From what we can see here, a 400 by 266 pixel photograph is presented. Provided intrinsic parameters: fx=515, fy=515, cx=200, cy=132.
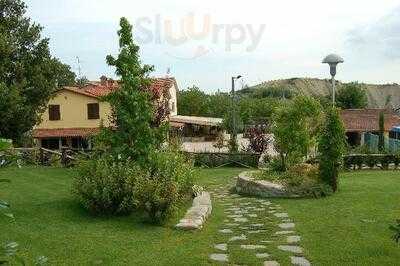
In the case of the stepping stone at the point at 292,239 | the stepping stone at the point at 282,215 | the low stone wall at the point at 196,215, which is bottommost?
the stepping stone at the point at 282,215

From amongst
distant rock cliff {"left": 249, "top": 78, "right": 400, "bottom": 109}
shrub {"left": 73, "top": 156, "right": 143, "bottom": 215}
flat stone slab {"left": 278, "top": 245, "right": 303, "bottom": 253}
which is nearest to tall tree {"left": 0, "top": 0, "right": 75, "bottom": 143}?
shrub {"left": 73, "top": 156, "right": 143, "bottom": 215}

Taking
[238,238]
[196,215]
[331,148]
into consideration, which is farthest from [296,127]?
[238,238]

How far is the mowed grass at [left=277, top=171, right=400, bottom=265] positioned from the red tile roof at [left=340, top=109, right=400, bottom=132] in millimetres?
24292

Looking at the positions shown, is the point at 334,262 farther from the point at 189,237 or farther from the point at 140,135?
the point at 140,135

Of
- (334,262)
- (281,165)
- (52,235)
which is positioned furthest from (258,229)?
(281,165)

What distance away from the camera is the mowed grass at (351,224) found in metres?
7.88

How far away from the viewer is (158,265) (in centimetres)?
755

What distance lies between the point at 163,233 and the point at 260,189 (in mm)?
6055

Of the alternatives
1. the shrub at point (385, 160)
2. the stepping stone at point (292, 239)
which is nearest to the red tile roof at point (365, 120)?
the shrub at point (385, 160)

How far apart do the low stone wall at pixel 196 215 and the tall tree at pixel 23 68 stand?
43.4 feet

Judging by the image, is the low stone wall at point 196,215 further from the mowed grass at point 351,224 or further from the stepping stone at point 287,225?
the mowed grass at point 351,224

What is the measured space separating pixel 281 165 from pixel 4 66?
45.9 feet

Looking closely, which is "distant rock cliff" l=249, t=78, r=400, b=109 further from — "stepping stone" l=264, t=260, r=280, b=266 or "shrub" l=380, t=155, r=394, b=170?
"stepping stone" l=264, t=260, r=280, b=266

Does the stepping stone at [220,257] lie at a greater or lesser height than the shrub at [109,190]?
lesser
